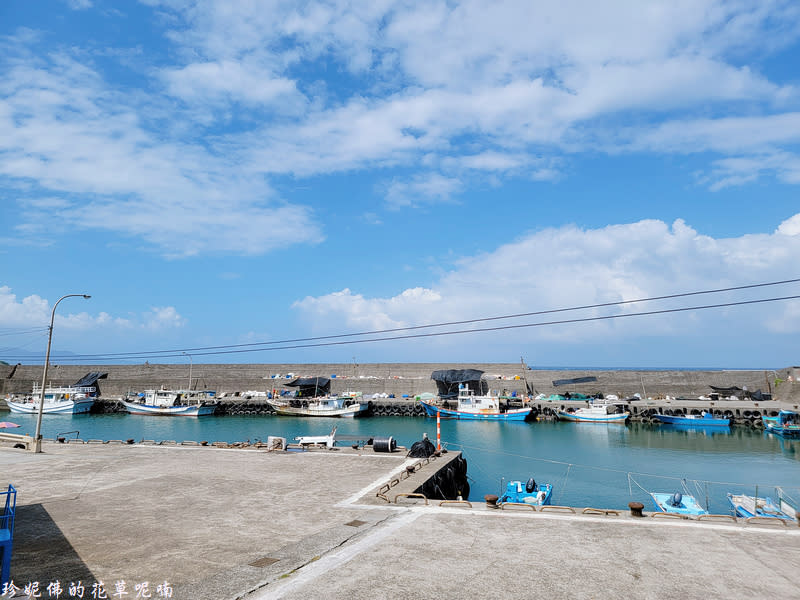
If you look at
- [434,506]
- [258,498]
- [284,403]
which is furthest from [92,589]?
[284,403]

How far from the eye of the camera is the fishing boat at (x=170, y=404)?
217 ft

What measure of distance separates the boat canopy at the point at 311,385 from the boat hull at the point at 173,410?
12.7 metres

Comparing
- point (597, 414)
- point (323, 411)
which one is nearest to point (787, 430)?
point (597, 414)

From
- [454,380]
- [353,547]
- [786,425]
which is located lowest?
[786,425]

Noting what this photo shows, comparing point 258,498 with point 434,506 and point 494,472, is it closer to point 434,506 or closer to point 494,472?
point 434,506

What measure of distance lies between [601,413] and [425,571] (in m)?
56.2

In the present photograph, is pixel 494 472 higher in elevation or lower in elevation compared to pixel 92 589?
lower

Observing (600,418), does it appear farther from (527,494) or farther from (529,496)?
(529,496)

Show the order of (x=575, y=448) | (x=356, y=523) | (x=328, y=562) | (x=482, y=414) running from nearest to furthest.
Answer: (x=328, y=562) → (x=356, y=523) → (x=575, y=448) → (x=482, y=414)

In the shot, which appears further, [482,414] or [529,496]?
[482,414]

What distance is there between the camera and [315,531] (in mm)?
10883

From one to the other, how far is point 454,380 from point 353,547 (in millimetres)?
63415

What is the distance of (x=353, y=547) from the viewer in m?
9.58

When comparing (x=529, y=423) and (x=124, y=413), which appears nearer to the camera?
(x=529, y=423)
